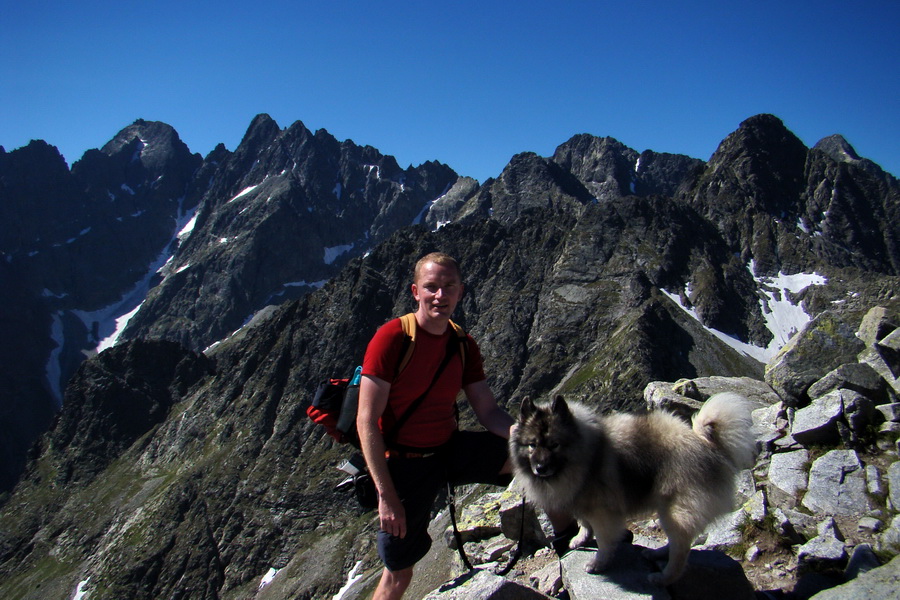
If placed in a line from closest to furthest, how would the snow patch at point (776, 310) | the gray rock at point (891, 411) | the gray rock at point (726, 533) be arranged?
the gray rock at point (726, 533) → the gray rock at point (891, 411) → the snow patch at point (776, 310)

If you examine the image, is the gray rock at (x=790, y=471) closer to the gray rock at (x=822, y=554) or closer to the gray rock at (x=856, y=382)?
the gray rock at (x=856, y=382)

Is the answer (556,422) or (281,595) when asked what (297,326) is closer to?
(281,595)

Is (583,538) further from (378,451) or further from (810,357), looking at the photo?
(810,357)

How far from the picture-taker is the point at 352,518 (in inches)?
5162

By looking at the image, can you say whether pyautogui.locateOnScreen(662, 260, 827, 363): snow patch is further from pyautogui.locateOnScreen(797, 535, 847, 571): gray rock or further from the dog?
the dog

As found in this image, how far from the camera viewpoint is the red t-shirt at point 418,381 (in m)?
6.59

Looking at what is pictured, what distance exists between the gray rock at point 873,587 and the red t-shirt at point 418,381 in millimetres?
4787

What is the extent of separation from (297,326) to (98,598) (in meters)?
95.0

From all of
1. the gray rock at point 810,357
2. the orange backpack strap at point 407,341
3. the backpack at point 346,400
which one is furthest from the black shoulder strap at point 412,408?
the gray rock at point 810,357

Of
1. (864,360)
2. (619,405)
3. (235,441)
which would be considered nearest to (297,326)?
(235,441)

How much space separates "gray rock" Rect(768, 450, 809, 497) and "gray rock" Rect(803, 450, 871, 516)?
0.22m

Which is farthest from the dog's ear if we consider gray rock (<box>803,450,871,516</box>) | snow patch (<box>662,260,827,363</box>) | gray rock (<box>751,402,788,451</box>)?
snow patch (<box>662,260,827,363</box>)

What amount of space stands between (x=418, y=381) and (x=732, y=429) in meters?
3.98

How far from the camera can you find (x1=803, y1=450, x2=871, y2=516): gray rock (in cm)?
841
